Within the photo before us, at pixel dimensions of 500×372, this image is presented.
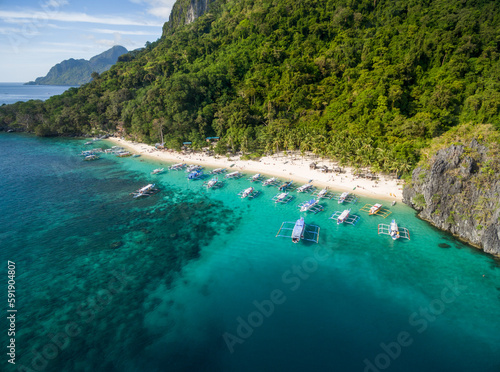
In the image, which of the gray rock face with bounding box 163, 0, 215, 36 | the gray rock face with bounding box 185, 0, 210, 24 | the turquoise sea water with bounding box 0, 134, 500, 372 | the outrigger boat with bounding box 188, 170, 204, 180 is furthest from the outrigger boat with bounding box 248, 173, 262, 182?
the gray rock face with bounding box 185, 0, 210, 24

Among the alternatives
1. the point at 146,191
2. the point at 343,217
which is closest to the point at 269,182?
the point at 343,217

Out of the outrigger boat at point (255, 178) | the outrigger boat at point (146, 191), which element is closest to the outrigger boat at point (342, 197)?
the outrigger boat at point (255, 178)

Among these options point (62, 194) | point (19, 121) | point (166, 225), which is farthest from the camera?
point (19, 121)

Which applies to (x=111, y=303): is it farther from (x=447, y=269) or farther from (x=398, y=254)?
(x=447, y=269)

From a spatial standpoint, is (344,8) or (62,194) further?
(344,8)

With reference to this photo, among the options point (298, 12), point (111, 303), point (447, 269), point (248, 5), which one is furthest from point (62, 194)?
point (248, 5)

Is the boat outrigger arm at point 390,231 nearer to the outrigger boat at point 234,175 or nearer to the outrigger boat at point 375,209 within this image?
the outrigger boat at point 375,209
